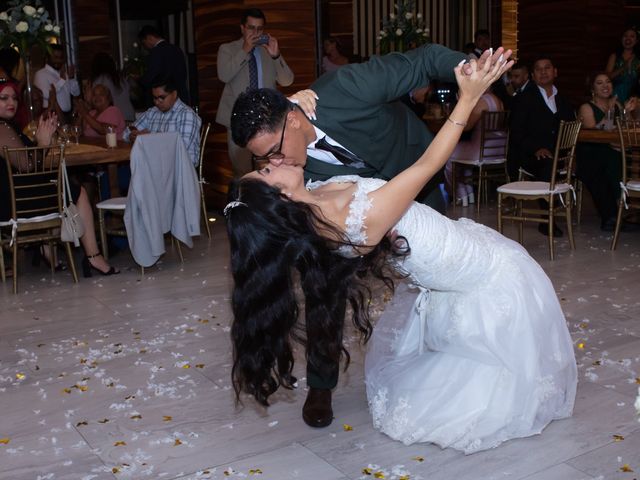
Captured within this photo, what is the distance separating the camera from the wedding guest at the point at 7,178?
5.21 m

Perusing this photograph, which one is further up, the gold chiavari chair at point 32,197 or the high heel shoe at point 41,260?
the gold chiavari chair at point 32,197

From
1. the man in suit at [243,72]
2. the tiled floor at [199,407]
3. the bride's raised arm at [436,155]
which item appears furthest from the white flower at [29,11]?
the bride's raised arm at [436,155]

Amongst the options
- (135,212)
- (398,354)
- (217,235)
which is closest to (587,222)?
(217,235)

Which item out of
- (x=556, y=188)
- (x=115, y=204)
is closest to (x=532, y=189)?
(x=556, y=188)

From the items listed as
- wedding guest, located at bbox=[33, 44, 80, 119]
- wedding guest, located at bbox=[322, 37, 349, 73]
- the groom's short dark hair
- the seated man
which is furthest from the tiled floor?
wedding guest, located at bbox=[322, 37, 349, 73]

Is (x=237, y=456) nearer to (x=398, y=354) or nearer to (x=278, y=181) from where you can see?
(x=398, y=354)

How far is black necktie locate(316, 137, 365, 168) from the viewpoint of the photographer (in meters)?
2.80

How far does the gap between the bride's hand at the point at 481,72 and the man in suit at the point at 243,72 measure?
4632 millimetres

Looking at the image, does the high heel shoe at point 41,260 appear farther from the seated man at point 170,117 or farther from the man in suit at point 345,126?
the man in suit at point 345,126

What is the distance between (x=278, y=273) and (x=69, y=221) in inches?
130

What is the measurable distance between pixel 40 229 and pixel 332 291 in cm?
354

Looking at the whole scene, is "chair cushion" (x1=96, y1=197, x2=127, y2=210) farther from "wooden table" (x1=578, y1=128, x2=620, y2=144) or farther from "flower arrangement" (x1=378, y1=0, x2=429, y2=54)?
"flower arrangement" (x1=378, y1=0, x2=429, y2=54)

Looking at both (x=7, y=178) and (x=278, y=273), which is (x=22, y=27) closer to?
(x=7, y=178)

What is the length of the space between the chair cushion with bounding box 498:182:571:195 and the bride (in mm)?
2775
